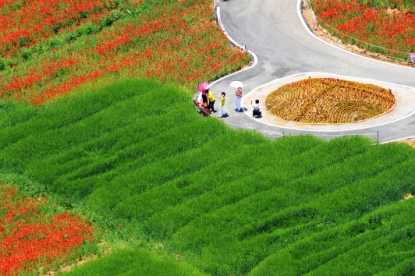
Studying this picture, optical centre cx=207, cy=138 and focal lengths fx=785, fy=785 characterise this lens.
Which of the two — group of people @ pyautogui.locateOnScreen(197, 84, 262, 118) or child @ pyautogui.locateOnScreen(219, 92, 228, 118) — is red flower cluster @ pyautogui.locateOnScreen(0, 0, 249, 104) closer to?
group of people @ pyautogui.locateOnScreen(197, 84, 262, 118)

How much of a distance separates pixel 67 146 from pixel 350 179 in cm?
1648

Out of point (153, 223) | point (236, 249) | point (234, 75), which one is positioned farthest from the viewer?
point (234, 75)

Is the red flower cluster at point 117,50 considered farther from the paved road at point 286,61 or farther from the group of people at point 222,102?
the group of people at point 222,102

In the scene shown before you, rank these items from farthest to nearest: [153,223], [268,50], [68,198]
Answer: [268,50] < [68,198] < [153,223]

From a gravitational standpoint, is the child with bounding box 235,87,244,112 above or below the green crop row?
above

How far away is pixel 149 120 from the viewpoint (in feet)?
151

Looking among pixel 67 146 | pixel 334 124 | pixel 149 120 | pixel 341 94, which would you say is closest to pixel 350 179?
pixel 334 124

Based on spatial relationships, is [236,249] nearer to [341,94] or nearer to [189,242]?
[189,242]

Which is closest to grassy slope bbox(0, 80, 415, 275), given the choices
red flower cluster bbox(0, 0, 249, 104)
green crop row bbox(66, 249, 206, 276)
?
green crop row bbox(66, 249, 206, 276)

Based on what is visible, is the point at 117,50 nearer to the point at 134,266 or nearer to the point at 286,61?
the point at 286,61

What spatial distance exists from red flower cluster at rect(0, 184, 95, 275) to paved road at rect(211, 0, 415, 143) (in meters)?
12.0

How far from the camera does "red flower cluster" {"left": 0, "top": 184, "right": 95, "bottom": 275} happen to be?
36188mm

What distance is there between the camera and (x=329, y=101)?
46.6 metres

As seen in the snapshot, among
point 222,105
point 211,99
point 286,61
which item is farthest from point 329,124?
point 286,61
